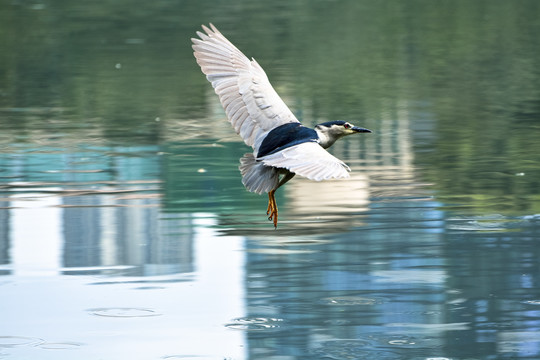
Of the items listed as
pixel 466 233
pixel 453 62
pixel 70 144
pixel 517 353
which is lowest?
pixel 517 353

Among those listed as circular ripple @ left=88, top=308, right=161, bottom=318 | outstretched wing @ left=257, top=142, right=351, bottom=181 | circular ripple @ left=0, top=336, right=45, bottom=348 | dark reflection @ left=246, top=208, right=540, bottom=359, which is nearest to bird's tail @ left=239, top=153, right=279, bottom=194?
outstretched wing @ left=257, top=142, right=351, bottom=181

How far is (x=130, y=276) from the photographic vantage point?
8.64 m

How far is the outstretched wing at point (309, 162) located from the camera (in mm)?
6805

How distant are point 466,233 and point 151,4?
2128 cm

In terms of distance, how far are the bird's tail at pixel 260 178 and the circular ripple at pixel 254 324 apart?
77cm

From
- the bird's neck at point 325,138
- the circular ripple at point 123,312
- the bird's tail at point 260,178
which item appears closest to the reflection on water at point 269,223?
the circular ripple at point 123,312

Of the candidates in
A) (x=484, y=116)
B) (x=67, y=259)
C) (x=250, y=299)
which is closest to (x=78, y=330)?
(x=250, y=299)

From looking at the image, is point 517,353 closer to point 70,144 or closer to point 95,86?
point 70,144

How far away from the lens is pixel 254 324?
7.49 metres

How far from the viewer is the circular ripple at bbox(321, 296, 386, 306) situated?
7883 millimetres

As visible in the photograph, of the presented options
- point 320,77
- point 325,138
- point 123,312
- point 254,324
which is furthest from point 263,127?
point 320,77

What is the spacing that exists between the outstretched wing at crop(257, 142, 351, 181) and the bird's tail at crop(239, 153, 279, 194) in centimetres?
14

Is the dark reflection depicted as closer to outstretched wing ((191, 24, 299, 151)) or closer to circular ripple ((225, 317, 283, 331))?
circular ripple ((225, 317, 283, 331))

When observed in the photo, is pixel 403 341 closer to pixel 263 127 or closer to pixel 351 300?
pixel 351 300
